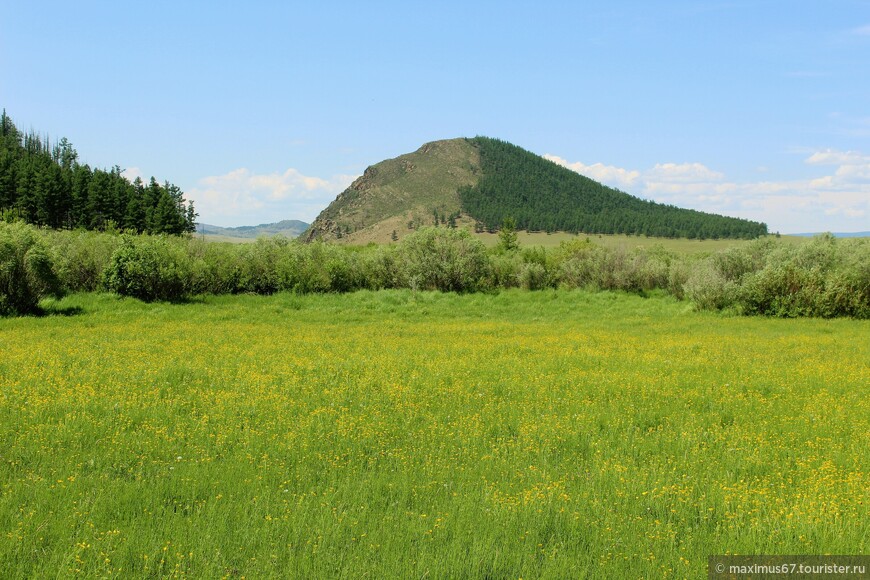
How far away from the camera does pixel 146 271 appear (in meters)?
32.3

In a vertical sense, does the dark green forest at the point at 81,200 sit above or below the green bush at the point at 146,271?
above

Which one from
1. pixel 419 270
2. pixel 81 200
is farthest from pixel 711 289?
pixel 81 200

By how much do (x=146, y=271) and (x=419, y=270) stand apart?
62.9 ft

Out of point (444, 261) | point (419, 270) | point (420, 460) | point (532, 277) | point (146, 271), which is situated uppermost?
point (444, 261)

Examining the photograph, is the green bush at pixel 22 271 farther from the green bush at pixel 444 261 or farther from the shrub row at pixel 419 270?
the green bush at pixel 444 261

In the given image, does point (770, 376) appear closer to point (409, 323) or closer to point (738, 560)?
point (738, 560)

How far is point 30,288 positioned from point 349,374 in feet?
70.4

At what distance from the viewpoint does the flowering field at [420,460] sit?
5637mm

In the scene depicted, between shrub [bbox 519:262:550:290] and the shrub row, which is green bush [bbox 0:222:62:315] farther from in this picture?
shrub [bbox 519:262:550:290]

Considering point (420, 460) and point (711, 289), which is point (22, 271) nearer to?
point (420, 460)

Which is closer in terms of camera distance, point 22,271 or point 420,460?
point 420,460

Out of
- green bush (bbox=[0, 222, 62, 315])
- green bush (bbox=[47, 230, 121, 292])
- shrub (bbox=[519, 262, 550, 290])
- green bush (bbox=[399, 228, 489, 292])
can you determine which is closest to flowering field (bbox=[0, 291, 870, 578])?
green bush (bbox=[0, 222, 62, 315])

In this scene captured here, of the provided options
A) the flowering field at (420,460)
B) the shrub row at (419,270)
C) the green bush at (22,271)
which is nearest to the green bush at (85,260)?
the shrub row at (419,270)

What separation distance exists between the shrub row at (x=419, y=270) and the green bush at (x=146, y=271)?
58 mm
